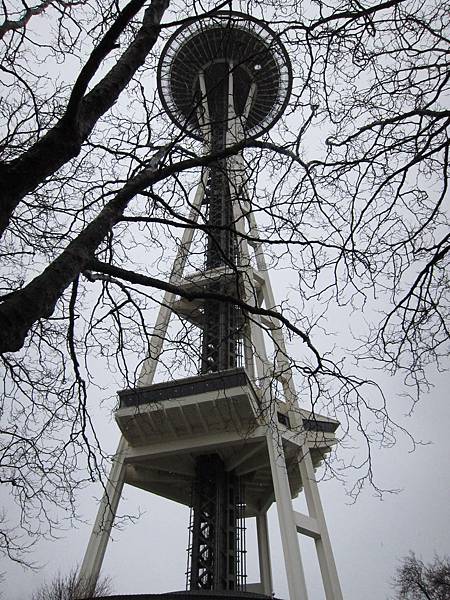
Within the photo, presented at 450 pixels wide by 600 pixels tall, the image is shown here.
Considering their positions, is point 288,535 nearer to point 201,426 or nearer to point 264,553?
point 201,426

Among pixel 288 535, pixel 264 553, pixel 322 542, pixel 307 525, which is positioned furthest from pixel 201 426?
pixel 264 553

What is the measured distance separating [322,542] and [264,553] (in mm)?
5187

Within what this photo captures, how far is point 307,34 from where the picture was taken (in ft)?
12.0

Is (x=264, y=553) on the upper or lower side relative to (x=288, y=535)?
upper

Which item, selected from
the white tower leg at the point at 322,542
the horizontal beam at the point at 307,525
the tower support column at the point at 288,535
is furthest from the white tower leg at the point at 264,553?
the tower support column at the point at 288,535

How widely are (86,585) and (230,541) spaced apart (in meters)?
4.30

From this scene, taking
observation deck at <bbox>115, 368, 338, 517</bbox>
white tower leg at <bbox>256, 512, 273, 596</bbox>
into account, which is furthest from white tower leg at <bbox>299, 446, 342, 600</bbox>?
white tower leg at <bbox>256, 512, 273, 596</bbox>

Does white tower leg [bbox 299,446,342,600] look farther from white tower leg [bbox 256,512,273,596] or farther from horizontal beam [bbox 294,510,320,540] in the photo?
white tower leg [bbox 256,512,273,596]

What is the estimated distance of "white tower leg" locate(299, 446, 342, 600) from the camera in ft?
Result: 42.8

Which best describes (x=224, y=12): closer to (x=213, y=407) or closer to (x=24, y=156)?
(x=24, y=156)

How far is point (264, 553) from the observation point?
1800 cm

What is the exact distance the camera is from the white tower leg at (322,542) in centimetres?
1304

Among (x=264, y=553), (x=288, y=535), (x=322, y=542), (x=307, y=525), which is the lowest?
(x=288, y=535)

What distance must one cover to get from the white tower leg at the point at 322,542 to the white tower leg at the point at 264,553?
4.05m
